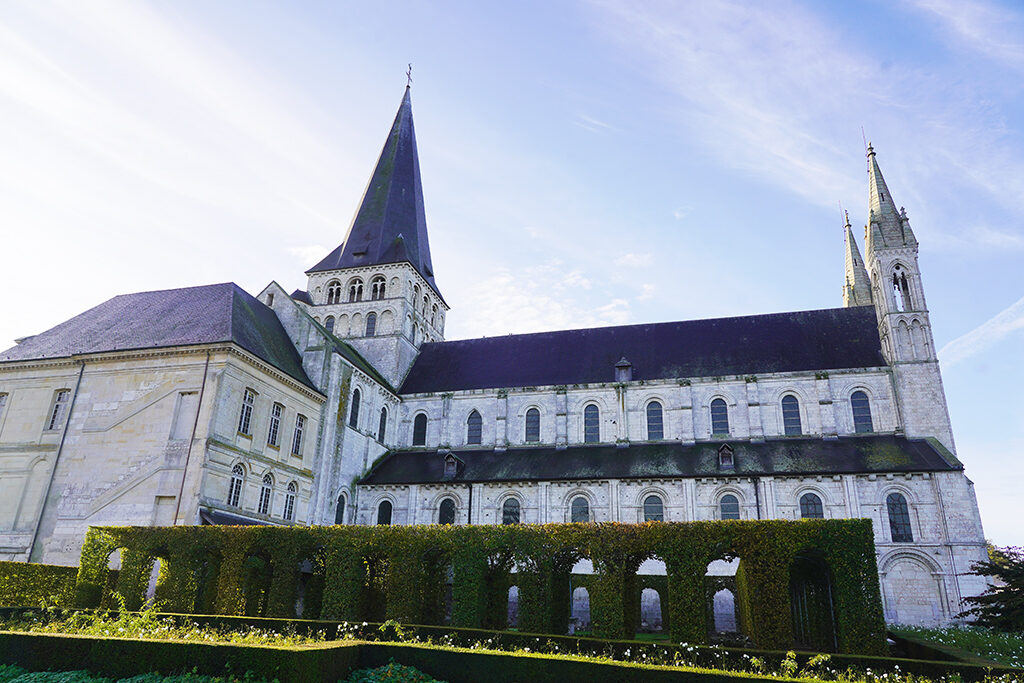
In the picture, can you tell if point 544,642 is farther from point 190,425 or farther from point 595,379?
point 595,379

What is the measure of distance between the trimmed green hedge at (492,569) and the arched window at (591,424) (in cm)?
A: 1292

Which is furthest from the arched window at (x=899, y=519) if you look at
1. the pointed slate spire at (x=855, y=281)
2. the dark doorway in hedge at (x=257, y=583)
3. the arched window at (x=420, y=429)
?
the dark doorway in hedge at (x=257, y=583)

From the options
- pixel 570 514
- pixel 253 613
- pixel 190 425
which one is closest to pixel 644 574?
pixel 570 514

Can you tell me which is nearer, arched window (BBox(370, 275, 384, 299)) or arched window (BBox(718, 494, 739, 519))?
arched window (BBox(718, 494, 739, 519))

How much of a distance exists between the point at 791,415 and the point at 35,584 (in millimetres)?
33554

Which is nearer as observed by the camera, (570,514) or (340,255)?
(570,514)

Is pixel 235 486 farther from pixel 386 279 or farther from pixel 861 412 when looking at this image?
pixel 861 412

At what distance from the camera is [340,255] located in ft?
145

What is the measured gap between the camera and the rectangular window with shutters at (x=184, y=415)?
25688 mm

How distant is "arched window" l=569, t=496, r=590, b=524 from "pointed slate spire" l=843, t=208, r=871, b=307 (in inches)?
898

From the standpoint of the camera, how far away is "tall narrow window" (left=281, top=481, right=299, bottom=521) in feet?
96.0

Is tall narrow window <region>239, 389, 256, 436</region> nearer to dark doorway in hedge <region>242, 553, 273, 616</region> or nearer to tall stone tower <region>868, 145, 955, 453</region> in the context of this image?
dark doorway in hedge <region>242, 553, 273, 616</region>

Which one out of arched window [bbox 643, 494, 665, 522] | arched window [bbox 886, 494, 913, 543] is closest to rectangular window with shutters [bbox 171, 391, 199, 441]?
arched window [bbox 643, 494, 665, 522]

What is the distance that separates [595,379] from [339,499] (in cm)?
1540
